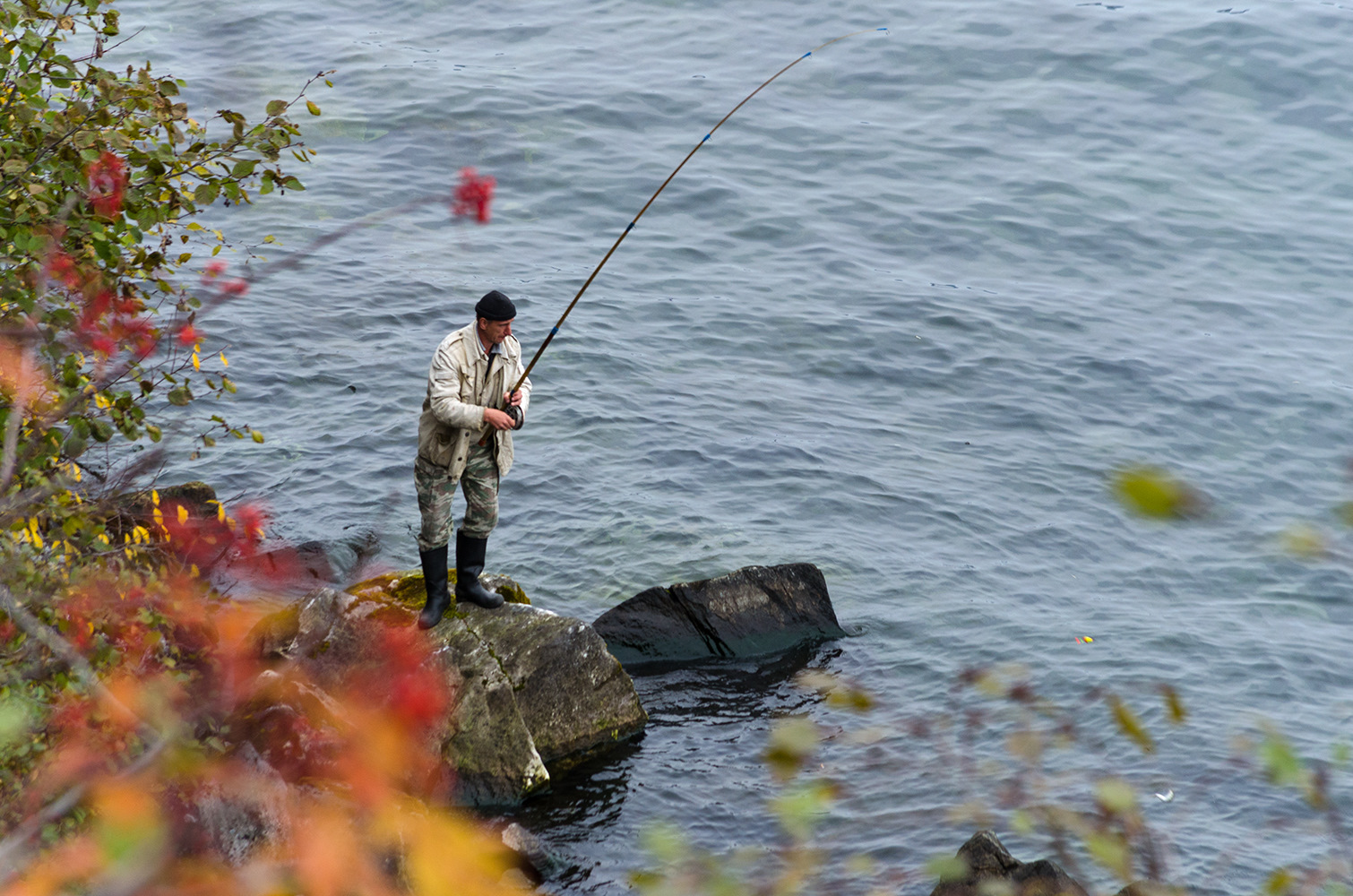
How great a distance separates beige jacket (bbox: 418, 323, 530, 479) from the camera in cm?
830

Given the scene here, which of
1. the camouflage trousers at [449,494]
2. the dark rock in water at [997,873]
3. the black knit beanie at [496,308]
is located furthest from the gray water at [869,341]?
the black knit beanie at [496,308]

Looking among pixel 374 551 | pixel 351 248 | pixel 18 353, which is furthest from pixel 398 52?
pixel 18 353

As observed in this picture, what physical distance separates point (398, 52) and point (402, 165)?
686 centimetres

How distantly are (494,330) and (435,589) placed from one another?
1.99m

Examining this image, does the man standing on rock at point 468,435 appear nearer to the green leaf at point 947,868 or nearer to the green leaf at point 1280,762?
the green leaf at point 947,868

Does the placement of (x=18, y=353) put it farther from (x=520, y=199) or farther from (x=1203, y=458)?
(x=520, y=199)

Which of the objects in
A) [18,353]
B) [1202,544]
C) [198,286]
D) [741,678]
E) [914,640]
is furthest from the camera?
[198,286]

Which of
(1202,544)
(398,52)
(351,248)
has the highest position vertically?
(398,52)

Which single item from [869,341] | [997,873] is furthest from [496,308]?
[869,341]

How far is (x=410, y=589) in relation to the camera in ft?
31.6

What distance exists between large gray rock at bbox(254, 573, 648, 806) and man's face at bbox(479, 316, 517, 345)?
2.16 m

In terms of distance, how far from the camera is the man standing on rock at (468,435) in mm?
8312

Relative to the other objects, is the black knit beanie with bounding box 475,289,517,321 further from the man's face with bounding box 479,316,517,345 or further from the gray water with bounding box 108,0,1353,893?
the gray water with bounding box 108,0,1353,893

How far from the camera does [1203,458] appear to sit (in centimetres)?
1570
